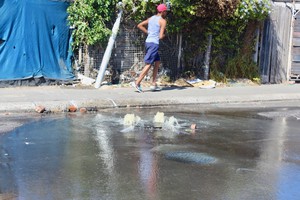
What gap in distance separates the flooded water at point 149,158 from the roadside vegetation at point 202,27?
11.4ft

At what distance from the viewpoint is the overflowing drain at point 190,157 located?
6.27 meters

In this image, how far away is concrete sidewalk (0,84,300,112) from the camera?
31.3ft

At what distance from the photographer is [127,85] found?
40.7 ft

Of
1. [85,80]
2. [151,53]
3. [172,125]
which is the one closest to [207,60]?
[151,53]

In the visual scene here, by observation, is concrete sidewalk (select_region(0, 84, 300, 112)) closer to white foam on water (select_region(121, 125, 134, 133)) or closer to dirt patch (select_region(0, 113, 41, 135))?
dirt patch (select_region(0, 113, 41, 135))

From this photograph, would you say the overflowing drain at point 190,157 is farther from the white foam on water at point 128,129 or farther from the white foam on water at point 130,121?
the white foam on water at point 130,121

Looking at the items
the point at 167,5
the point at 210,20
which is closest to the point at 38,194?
the point at 167,5

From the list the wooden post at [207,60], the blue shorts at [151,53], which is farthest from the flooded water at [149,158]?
the wooden post at [207,60]

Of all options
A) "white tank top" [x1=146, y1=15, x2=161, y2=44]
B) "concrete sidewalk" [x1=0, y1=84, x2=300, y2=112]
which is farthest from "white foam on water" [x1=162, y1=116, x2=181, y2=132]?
"white tank top" [x1=146, y1=15, x2=161, y2=44]

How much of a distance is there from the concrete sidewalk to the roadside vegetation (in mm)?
1134

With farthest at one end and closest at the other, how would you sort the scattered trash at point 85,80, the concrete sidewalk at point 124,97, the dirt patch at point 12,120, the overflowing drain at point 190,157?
the scattered trash at point 85,80, the concrete sidewalk at point 124,97, the dirt patch at point 12,120, the overflowing drain at point 190,157

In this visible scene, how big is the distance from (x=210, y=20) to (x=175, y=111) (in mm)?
4170

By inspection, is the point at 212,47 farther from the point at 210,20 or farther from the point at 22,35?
the point at 22,35

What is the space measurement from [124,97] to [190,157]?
4366mm
